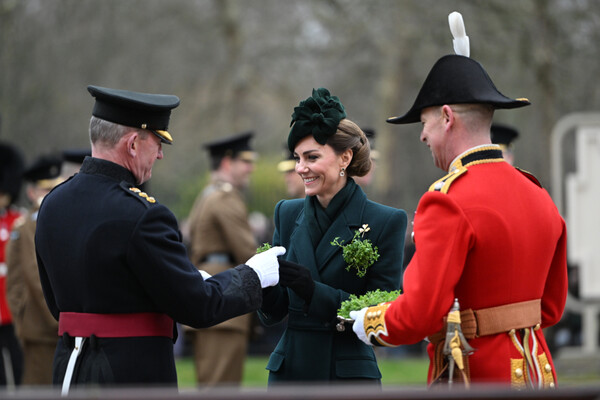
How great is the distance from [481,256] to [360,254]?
2.18 feet

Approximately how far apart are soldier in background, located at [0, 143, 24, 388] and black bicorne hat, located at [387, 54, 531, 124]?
5.02m

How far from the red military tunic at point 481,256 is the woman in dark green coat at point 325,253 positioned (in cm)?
47

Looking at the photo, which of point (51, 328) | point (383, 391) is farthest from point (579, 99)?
point (383, 391)

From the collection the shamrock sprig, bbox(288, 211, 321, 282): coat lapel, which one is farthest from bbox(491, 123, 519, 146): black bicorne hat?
the shamrock sprig

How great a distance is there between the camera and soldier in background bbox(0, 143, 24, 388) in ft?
23.3

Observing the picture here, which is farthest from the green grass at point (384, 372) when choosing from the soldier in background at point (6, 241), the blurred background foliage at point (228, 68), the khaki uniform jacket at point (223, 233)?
the blurred background foliage at point (228, 68)

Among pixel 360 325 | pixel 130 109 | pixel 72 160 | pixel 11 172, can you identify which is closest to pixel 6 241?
pixel 11 172

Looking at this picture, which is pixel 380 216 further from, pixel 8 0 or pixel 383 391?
pixel 8 0

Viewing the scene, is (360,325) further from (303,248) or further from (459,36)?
(459,36)

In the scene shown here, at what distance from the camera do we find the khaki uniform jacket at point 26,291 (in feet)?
21.8

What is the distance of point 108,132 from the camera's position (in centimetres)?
355

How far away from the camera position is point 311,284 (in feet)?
12.0

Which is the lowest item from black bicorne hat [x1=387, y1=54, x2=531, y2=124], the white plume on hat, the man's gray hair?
the man's gray hair

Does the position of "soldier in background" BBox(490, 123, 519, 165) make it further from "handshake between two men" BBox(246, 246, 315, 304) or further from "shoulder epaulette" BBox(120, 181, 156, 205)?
"shoulder epaulette" BBox(120, 181, 156, 205)
